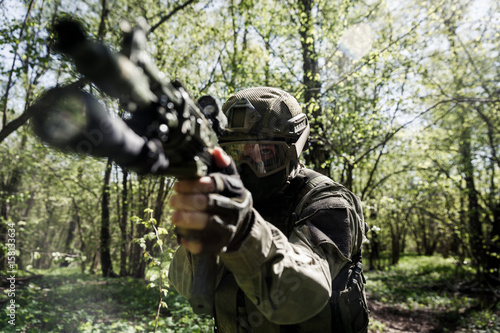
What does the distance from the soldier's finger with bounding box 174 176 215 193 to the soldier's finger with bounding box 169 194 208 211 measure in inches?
0.8

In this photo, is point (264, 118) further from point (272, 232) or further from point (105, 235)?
point (105, 235)

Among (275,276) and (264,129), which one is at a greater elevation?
(264,129)

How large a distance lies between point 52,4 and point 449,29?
983cm

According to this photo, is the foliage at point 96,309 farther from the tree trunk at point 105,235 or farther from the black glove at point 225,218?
the black glove at point 225,218

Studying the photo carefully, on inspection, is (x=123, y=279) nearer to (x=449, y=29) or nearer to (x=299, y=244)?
(x=299, y=244)

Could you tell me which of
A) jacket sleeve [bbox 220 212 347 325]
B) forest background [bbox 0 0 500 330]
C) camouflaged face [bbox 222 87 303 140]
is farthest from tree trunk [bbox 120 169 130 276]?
jacket sleeve [bbox 220 212 347 325]

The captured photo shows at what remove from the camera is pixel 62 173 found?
456 inches

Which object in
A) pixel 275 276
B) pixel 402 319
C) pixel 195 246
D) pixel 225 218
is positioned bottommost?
pixel 402 319

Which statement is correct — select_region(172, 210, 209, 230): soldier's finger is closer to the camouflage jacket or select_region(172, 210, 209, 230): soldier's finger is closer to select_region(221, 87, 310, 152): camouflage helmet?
the camouflage jacket

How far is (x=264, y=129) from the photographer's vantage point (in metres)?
2.10

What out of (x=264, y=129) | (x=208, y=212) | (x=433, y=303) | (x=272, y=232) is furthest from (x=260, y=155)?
(x=433, y=303)

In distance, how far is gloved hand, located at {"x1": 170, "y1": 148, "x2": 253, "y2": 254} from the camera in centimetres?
115

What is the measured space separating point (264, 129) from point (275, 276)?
104 cm

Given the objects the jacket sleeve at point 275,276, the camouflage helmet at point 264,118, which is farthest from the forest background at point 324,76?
the jacket sleeve at point 275,276
